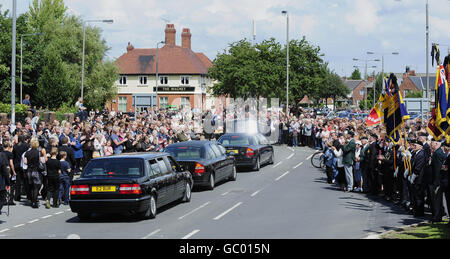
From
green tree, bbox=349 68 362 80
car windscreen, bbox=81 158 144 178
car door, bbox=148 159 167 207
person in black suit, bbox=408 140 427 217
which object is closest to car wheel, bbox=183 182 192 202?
car door, bbox=148 159 167 207

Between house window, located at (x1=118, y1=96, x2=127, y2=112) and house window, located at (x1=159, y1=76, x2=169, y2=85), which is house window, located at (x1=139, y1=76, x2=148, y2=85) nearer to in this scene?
house window, located at (x1=159, y1=76, x2=169, y2=85)

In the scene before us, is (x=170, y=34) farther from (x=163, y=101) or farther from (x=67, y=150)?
(x=67, y=150)

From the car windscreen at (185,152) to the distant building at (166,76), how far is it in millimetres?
71630

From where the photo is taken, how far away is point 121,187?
44.4 ft

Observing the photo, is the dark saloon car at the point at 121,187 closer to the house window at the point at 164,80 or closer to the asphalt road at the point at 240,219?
the asphalt road at the point at 240,219

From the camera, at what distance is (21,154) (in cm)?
1722

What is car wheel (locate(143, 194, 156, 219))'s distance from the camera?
14070 millimetres

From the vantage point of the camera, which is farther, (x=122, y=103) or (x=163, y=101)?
(x=122, y=103)

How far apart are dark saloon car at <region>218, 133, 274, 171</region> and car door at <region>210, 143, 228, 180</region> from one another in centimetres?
351

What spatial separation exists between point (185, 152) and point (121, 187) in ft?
19.9

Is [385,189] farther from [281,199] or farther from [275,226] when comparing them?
[275,226]

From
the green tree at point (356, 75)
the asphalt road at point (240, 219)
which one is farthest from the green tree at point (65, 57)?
the green tree at point (356, 75)

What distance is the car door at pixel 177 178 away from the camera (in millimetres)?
15969

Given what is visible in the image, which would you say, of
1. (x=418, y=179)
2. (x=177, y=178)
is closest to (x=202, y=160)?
(x=177, y=178)
